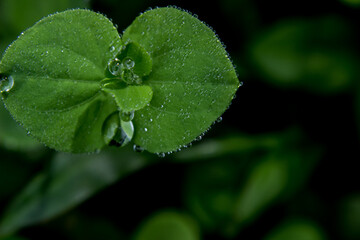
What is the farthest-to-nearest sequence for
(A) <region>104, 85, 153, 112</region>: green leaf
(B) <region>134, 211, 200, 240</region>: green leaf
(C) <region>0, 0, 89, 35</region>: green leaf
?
(C) <region>0, 0, 89, 35</region>: green leaf
(B) <region>134, 211, 200, 240</region>: green leaf
(A) <region>104, 85, 153, 112</region>: green leaf

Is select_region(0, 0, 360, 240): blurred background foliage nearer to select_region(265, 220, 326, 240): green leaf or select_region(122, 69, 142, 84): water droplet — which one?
select_region(265, 220, 326, 240): green leaf

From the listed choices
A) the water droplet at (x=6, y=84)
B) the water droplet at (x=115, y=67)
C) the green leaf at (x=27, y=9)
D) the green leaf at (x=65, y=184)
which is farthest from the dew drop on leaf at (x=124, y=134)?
the green leaf at (x=27, y=9)

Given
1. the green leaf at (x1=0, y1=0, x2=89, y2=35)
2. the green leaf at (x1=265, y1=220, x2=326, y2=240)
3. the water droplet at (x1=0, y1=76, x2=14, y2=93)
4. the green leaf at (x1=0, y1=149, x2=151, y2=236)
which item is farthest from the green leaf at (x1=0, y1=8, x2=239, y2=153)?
the green leaf at (x1=265, y1=220, x2=326, y2=240)

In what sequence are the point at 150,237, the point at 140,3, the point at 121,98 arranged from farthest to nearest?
the point at 140,3 < the point at 150,237 < the point at 121,98

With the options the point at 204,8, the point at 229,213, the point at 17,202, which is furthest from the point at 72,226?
the point at 204,8

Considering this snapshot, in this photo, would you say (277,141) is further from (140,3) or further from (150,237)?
(140,3)

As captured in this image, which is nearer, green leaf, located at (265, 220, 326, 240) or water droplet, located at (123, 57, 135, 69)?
water droplet, located at (123, 57, 135, 69)

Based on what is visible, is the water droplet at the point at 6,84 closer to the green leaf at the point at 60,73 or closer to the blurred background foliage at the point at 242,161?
the green leaf at the point at 60,73
